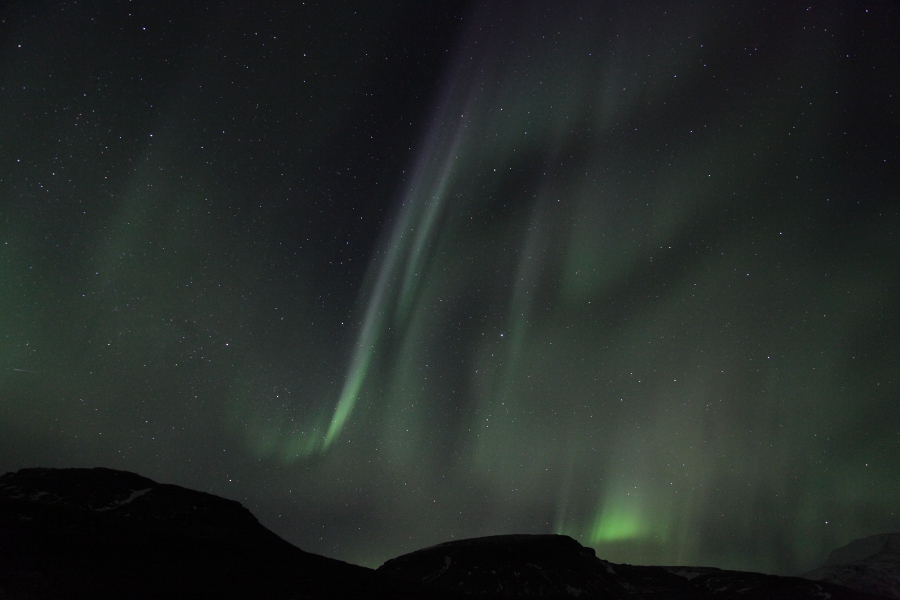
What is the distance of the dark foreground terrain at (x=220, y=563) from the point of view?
4516 centimetres

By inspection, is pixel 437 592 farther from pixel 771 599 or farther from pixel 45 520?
pixel 771 599

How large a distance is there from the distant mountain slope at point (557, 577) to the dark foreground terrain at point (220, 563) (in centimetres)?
25

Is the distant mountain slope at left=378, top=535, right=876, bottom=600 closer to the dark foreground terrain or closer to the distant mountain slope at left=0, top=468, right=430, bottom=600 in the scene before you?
the dark foreground terrain

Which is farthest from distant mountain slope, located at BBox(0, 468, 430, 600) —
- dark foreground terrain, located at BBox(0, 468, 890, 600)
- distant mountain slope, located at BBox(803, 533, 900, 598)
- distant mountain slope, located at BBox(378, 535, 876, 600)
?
distant mountain slope, located at BBox(803, 533, 900, 598)

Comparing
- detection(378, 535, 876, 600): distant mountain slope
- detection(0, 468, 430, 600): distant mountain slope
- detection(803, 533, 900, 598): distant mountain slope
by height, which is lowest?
detection(803, 533, 900, 598): distant mountain slope

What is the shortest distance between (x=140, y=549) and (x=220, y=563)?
26.8 feet

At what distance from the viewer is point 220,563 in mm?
56469

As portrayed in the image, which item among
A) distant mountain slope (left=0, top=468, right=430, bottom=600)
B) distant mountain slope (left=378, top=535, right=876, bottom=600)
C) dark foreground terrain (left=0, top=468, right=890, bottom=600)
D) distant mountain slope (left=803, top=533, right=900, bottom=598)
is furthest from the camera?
distant mountain slope (left=803, top=533, right=900, bottom=598)

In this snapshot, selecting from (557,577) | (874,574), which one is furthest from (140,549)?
(874,574)

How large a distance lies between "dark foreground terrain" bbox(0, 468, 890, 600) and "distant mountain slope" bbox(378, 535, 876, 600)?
0.82 ft

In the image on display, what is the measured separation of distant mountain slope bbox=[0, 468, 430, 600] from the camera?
43062mm

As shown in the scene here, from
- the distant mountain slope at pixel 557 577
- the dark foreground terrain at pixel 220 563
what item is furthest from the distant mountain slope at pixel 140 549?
the distant mountain slope at pixel 557 577

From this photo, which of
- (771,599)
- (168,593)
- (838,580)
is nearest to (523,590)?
(771,599)

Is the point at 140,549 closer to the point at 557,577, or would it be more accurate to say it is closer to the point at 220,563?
the point at 220,563
